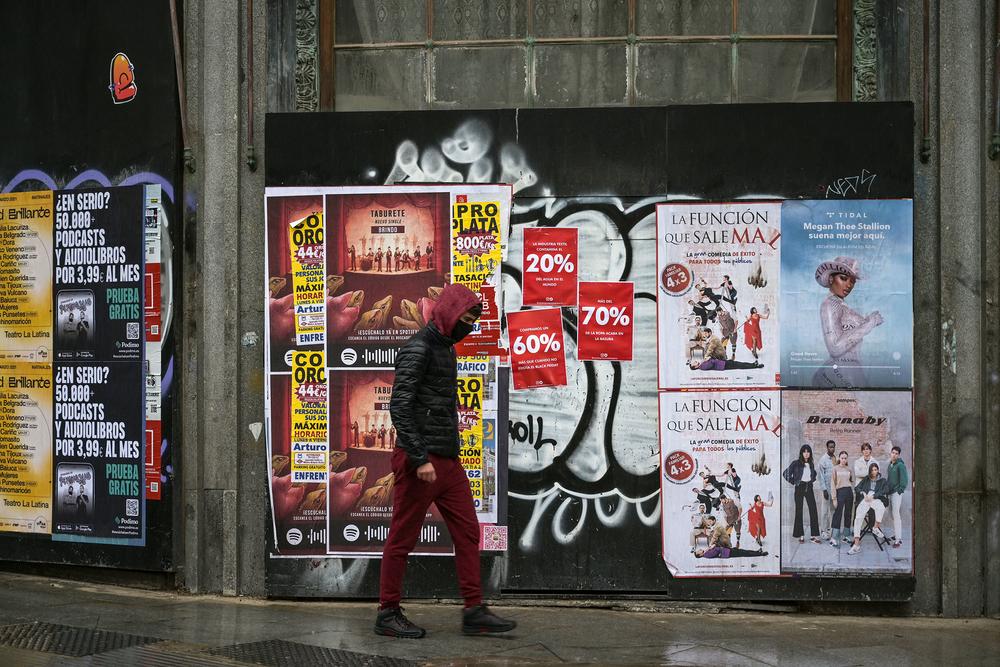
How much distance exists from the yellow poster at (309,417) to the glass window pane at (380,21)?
7.45 feet

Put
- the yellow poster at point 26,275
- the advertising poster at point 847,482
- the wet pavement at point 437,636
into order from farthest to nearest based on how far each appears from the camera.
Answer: the yellow poster at point 26,275 < the advertising poster at point 847,482 < the wet pavement at point 437,636

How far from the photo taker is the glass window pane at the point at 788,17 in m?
8.04

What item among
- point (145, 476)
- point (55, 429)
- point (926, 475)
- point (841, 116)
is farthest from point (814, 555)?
point (55, 429)

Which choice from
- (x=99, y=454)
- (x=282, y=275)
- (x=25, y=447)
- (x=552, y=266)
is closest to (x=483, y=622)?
(x=552, y=266)

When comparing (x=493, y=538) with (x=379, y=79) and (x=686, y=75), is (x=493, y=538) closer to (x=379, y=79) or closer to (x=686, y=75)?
(x=379, y=79)

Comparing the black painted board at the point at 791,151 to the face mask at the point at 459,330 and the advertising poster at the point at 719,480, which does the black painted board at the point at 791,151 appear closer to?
the advertising poster at the point at 719,480

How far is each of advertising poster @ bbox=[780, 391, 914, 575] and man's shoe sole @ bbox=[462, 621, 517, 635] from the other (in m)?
2.03

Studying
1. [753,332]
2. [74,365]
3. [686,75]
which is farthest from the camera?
[74,365]

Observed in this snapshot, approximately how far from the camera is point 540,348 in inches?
308

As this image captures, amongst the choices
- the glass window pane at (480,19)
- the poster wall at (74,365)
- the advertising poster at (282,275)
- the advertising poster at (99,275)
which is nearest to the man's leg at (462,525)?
the advertising poster at (282,275)

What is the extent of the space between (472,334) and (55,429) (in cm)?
327

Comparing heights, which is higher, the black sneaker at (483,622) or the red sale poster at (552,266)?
the red sale poster at (552,266)

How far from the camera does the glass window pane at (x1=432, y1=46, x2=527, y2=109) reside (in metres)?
8.19

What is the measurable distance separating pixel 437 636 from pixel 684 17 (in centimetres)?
448
